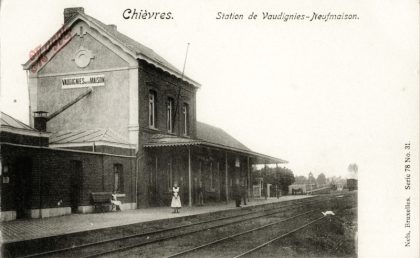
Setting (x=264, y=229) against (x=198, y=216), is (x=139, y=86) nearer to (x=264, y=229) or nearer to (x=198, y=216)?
(x=198, y=216)

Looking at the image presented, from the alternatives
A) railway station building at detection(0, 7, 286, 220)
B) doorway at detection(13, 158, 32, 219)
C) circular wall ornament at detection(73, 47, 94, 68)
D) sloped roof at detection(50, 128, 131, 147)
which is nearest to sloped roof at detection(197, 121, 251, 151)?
railway station building at detection(0, 7, 286, 220)

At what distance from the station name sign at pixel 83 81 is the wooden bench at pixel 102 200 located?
13.9 ft

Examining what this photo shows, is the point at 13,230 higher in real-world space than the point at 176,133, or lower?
lower

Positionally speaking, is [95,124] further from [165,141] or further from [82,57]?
[165,141]

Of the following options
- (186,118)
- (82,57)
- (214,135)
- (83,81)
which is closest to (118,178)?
(83,81)

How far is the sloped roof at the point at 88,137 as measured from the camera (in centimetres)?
1684

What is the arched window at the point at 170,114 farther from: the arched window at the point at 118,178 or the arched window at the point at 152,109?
→ the arched window at the point at 118,178

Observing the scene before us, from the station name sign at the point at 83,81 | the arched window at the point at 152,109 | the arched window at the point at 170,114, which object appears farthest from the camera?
the arched window at the point at 170,114

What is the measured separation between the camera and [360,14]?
30.7 feet

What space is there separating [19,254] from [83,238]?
201 centimetres

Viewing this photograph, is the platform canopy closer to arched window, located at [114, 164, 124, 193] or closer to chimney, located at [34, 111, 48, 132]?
arched window, located at [114, 164, 124, 193]

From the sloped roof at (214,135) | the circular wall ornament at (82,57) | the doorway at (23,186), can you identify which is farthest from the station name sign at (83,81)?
the sloped roof at (214,135)

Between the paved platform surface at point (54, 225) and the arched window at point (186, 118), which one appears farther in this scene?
the arched window at point (186, 118)

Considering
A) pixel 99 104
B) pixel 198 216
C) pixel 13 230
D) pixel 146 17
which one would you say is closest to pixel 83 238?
pixel 13 230
